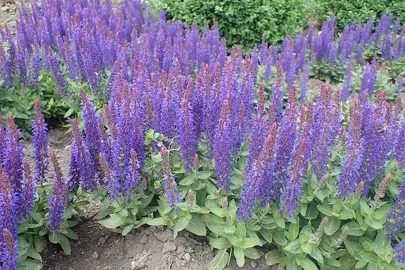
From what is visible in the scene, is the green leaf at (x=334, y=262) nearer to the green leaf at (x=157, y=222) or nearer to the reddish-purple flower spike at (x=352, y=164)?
the reddish-purple flower spike at (x=352, y=164)

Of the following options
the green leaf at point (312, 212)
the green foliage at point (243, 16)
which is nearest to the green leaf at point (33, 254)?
the green leaf at point (312, 212)

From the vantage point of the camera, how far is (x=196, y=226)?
3439mm

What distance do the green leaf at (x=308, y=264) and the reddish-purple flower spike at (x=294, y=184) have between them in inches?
14.5

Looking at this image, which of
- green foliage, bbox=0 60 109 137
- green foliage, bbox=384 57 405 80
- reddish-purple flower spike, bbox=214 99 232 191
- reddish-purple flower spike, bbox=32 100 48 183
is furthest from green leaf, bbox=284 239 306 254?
green foliage, bbox=384 57 405 80

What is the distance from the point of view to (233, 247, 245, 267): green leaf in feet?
10.6

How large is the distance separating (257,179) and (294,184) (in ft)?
0.92

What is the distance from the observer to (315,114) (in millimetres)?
3592

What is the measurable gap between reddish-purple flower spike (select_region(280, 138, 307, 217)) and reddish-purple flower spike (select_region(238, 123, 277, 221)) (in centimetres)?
14

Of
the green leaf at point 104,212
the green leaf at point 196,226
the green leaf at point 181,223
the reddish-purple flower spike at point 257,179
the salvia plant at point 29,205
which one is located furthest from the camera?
the green leaf at point 104,212

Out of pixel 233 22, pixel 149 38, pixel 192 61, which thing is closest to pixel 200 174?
pixel 192 61

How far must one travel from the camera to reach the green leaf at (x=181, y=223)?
3.32 m

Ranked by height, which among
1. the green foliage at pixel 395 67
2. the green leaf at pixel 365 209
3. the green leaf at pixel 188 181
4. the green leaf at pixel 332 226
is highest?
the green leaf at pixel 188 181

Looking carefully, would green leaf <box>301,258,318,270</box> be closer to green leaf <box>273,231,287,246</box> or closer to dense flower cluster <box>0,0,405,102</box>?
green leaf <box>273,231,287,246</box>

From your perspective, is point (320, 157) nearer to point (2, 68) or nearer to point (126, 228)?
point (126, 228)
